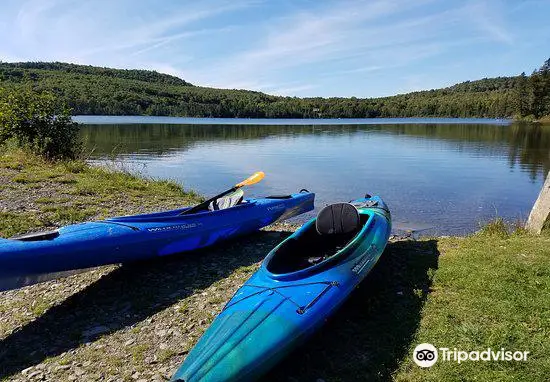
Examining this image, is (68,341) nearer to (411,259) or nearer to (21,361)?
(21,361)

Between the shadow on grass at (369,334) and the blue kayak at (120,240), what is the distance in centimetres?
311

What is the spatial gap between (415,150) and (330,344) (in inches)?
1202

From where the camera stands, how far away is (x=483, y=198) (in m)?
16.0

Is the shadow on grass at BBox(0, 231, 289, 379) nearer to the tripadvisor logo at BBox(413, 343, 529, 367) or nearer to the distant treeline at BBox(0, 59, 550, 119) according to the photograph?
the tripadvisor logo at BBox(413, 343, 529, 367)

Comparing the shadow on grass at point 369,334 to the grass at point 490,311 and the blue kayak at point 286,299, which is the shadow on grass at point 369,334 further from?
the blue kayak at point 286,299

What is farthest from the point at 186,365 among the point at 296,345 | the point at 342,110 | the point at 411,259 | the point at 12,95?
the point at 342,110

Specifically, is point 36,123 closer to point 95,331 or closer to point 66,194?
point 66,194

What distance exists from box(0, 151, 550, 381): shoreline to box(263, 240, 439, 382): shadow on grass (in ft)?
0.05

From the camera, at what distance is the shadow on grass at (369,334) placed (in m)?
4.41

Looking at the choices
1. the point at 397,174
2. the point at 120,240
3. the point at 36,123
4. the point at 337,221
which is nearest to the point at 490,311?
the point at 337,221

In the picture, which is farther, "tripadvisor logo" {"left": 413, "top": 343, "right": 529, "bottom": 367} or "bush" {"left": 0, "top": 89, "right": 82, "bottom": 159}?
"bush" {"left": 0, "top": 89, "right": 82, "bottom": 159}

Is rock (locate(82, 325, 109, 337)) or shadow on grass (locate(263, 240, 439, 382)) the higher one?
shadow on grass (locate(263, 240, 439, 382))

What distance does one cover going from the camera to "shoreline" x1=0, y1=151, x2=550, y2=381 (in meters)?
4.51

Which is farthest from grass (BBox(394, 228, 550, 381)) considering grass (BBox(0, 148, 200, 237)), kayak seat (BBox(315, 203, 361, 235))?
grass (BBox(0, 148, 200, 237))
